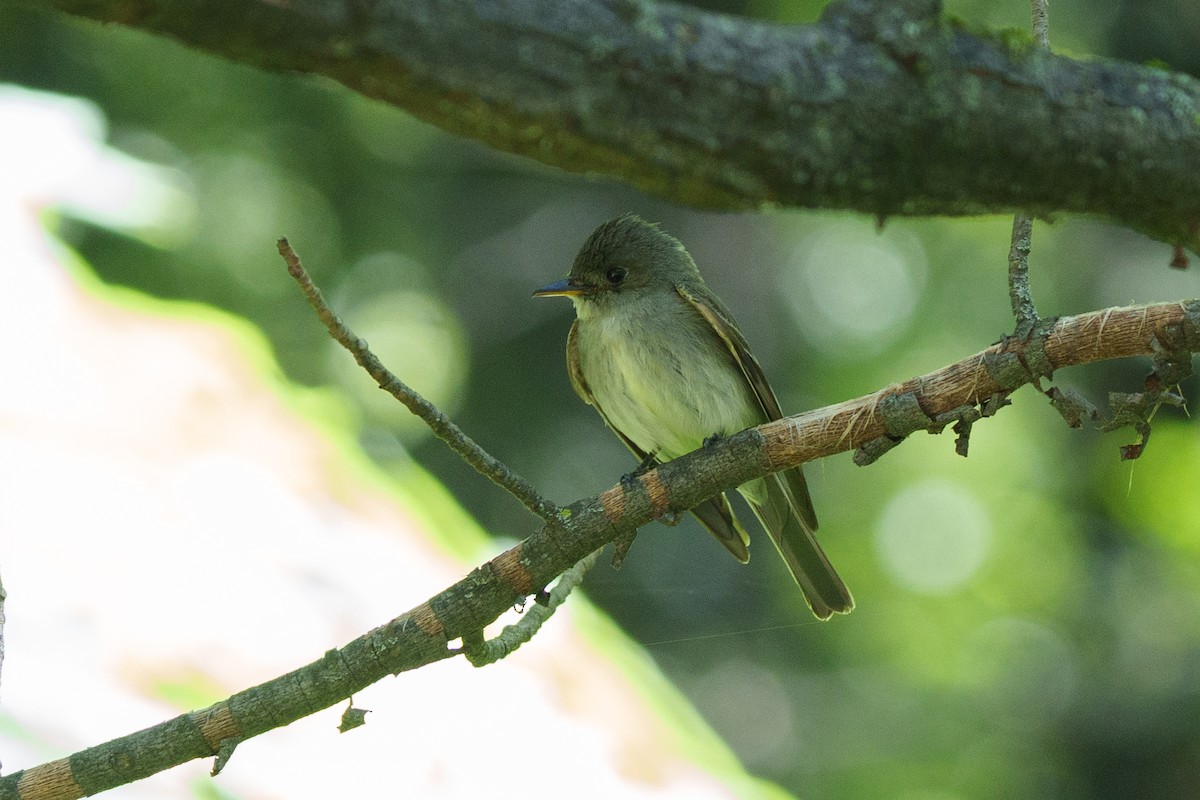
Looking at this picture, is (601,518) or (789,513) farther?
(789,513)

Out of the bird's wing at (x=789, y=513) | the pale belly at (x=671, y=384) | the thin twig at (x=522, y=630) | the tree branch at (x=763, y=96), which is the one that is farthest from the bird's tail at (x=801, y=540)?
the tree branch at (x=763, y=96)

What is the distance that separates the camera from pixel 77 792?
245 cm

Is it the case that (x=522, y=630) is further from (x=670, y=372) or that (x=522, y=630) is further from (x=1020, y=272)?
(x=670, y=372)

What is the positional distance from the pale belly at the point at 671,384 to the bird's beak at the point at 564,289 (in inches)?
6.9

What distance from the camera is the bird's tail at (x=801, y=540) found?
4707mm

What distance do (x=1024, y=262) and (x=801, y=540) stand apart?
8.38ft

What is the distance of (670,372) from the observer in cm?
495

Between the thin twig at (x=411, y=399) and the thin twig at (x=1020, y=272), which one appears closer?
the thin twig at (x=411, y=399)

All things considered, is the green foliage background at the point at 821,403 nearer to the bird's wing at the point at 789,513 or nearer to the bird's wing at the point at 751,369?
the bird's wing at the point at 789,513

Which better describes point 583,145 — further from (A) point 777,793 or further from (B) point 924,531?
(B) point 924,531

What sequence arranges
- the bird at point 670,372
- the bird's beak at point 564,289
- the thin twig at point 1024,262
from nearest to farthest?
the thin twig at point 1024,262, the bird at point 670,372, the bird's beak at point 564,289

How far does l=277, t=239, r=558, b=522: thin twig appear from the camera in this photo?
209 centimetres

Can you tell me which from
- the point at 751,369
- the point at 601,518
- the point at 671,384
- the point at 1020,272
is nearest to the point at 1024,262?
the point at 1020,272

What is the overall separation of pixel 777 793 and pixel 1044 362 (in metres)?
2.28
